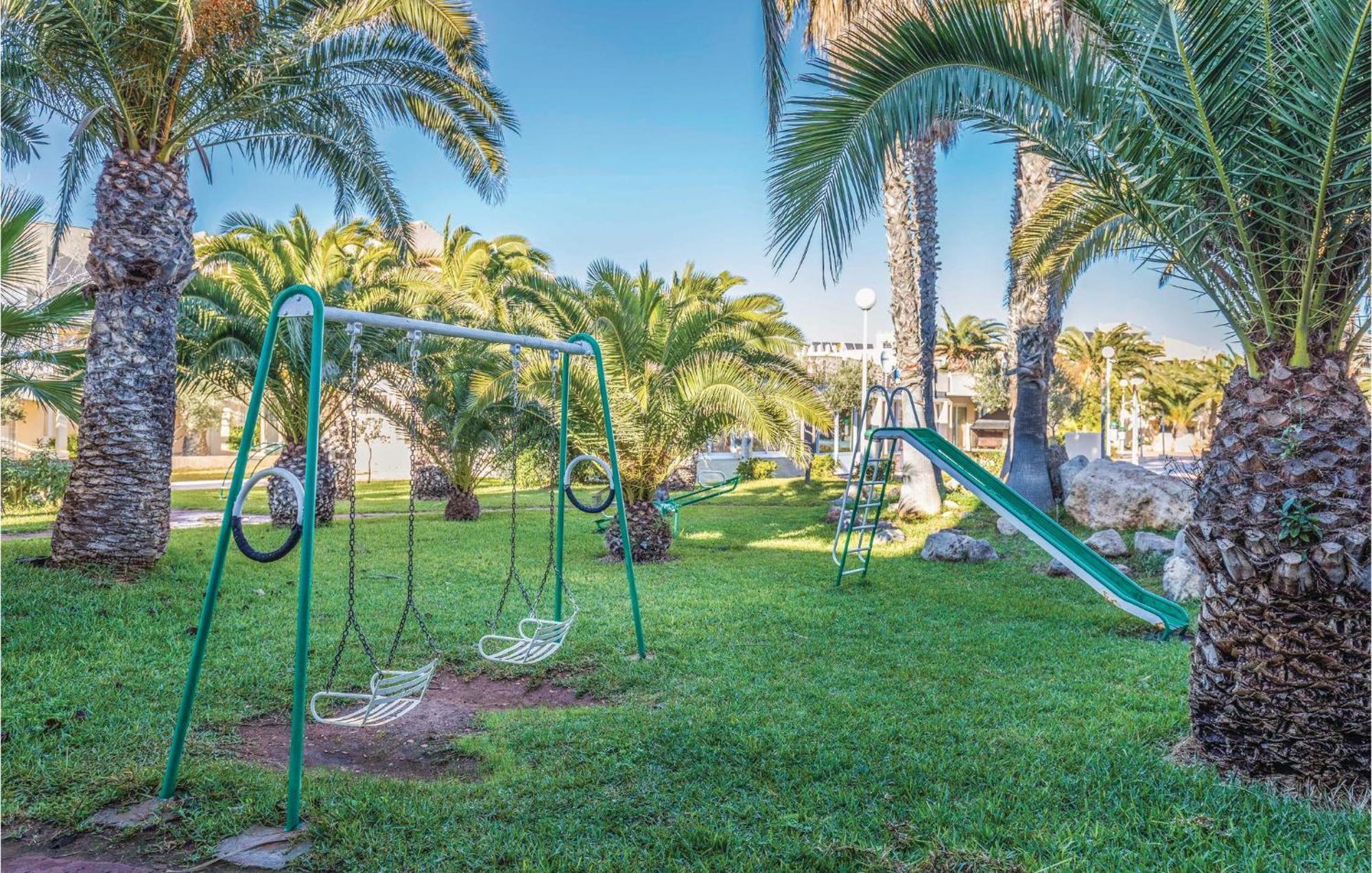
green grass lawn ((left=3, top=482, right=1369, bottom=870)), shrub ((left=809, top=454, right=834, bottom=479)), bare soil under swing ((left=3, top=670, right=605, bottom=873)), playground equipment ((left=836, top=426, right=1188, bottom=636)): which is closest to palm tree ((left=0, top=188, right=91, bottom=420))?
green grass lawn ((left=3, top=482, right=1369, bottom=870))

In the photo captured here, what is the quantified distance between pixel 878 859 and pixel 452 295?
52.5ft

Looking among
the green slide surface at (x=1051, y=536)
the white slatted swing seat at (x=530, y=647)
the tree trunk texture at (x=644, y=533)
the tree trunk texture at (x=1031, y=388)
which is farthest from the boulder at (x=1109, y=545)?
the white slatted swing seat at (x=530, y=647)

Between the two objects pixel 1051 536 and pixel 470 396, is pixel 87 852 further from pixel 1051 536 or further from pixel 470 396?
pixel 470 396

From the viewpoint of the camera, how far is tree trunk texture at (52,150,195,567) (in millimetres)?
7879

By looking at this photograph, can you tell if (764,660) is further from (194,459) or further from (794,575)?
(194,459)

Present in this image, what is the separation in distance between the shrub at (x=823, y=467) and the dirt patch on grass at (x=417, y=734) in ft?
67.3

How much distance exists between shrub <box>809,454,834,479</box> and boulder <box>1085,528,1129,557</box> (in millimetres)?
14786

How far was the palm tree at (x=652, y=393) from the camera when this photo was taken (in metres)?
10.6

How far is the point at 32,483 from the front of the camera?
16266 mm

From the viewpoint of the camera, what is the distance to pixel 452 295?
1734 centimetres

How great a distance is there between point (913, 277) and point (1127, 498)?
17.0 ft

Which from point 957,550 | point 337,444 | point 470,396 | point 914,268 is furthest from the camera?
point 337,444

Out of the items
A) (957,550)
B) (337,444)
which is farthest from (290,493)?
(957,550)

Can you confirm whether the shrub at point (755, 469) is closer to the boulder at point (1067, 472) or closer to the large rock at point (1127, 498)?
the boulder at point (1067, 472)
